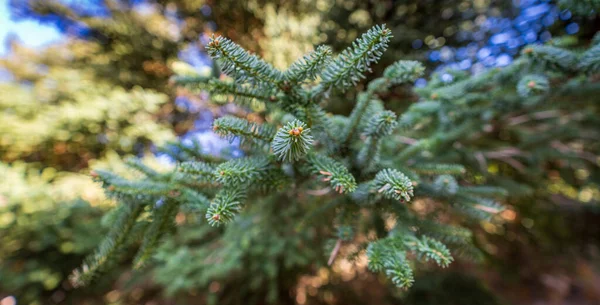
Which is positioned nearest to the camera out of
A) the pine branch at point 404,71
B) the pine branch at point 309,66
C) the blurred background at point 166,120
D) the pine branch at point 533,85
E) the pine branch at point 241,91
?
the pine branch at point 309,66

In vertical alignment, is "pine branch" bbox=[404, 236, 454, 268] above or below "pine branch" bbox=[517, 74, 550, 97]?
below

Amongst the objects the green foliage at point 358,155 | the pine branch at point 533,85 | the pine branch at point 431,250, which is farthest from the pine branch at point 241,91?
the pine branch at point 533,85

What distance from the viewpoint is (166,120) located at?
4.12m

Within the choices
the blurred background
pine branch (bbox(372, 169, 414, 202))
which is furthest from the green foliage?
the blurred background

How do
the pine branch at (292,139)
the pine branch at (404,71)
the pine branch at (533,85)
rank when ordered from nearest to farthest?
1. the pine branch at (292,139)
2. the pine branch at (404,71)
3. the pine branch at (533,85)

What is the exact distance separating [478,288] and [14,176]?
17.7 feet

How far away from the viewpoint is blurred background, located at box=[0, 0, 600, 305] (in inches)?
89.4

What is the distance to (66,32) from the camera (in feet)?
13.3

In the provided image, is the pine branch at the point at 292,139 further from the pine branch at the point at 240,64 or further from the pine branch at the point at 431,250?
the pine branch at the point at 431,250

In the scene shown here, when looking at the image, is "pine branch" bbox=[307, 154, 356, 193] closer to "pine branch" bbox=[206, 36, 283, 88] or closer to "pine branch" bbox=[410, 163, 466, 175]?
"pine branch" bbox=[206, 36, 283, 88]

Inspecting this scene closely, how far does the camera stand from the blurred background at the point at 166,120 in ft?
7.45

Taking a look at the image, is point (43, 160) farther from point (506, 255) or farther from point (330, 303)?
point (506, 255)

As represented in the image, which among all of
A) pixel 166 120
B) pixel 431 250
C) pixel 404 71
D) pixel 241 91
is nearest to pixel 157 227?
pixel 241 91

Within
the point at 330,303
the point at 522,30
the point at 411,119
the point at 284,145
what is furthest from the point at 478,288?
the point at 284,145
